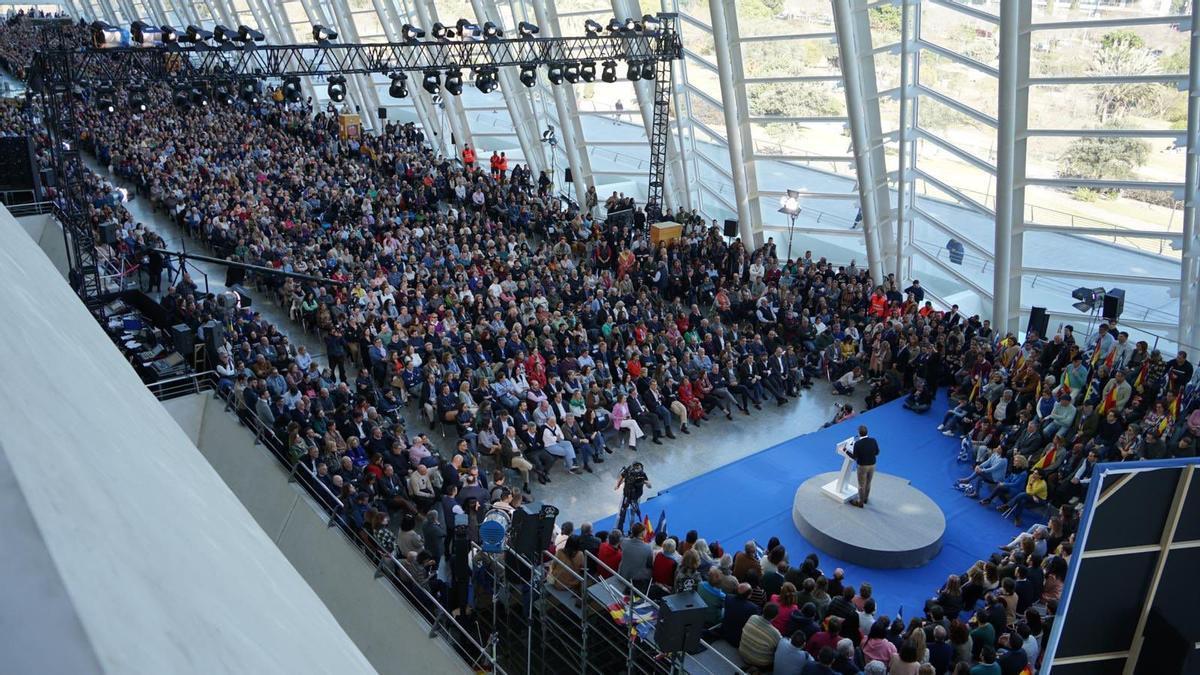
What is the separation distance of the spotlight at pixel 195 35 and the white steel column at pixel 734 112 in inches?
384

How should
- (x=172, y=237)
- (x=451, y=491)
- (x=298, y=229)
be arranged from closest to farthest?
(x=451, y=491)
(x=298, y=229)
(x=172, y=237)

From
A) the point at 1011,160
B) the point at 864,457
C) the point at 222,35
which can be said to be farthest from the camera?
the point at 222,35

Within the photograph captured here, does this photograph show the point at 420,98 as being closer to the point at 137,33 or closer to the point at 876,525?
the point at 137,33

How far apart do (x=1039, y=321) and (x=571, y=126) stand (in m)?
13.5

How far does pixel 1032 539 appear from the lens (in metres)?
10.3

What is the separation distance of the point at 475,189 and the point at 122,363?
904 inches

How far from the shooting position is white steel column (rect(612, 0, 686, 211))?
21.3 metres

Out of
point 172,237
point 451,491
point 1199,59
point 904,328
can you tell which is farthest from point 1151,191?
point 172,237

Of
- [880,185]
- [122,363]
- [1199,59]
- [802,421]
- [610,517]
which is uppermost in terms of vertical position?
[122,363]

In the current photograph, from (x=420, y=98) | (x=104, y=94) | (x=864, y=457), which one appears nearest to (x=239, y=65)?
(x=104, y=94)

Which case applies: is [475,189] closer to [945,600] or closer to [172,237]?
[172,237]

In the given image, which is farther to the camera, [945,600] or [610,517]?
[610,517]

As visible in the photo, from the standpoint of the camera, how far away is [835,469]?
13.9 metres

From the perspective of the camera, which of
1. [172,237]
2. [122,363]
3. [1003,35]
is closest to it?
[122,363]
